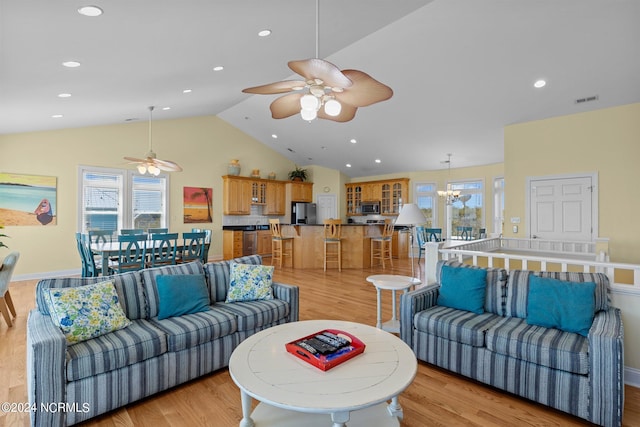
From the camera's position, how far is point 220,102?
662 centimetres

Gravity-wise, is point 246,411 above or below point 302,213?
below

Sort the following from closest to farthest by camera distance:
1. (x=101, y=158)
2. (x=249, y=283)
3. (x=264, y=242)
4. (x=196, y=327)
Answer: (x=196, y=327) < (x=249, y=283) < (x=101, y=158) < (x=264, y=242)

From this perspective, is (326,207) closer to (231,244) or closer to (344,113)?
(231,244)

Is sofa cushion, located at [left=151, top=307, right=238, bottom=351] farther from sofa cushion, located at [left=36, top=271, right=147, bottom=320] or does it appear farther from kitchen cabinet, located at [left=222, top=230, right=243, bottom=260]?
kitchen cabinet, located at [left=222, top=230, right=243, bottom=260]

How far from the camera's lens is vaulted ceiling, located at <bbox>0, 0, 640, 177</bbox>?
269 cm

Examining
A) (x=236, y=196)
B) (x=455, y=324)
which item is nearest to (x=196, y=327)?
(x=455, y=324)

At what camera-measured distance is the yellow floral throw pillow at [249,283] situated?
303cm

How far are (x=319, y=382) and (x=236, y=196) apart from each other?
7.85 metres

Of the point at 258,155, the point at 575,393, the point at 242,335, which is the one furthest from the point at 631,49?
the point at 258,155

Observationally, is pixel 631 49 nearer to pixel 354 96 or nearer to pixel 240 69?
pixel 354 96

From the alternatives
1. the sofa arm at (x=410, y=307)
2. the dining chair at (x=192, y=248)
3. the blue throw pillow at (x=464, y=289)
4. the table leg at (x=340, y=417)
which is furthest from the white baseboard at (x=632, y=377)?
the dining chair at (x=192, y=248)

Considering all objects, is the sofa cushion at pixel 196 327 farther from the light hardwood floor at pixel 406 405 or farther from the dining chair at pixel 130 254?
the dining chair at pixel 130 254

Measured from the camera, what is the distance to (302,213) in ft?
34.4

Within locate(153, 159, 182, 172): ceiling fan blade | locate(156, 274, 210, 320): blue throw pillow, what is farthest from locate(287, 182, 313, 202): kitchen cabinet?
locate(156, 274, 210, 320): blue throw pillow
